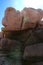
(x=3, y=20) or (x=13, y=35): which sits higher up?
(x=3, y=20)

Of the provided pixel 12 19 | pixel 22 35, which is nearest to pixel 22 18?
pixel 12 19

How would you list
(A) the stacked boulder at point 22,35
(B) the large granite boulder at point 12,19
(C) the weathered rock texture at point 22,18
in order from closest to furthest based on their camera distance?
1. (A) the stacked boulder at point 22,35
2. (C) the weathered rock texture at point 22,18
3. (B) the large granite boulder at point 12,19

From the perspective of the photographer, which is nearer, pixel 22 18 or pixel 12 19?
pixel 22 18

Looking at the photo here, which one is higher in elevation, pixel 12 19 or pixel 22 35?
pixel 12 19

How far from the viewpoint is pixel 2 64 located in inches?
118

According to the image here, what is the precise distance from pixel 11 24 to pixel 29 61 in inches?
42.5

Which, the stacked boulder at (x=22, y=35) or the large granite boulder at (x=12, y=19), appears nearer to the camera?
the stacked boulder at (x=22, y=35)

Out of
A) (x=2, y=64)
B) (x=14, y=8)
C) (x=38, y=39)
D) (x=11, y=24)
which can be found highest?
(x=14, y=8)

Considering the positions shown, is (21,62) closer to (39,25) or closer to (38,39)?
(38,39)

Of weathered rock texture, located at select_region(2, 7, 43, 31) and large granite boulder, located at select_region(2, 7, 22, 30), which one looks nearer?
weathered rock texture, located at select_region(2, 7, 43, 31)

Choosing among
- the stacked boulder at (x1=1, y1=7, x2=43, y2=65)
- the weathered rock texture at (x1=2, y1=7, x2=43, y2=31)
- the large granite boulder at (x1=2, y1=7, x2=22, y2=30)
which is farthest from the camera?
the large granite boulder at (x1=2, y1=7, x2=22, y2=30)

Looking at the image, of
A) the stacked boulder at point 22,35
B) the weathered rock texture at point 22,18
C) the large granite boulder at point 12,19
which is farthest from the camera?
the large granite boulder at point 12,19

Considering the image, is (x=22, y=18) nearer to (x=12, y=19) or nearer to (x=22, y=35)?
(x=12, y=19)

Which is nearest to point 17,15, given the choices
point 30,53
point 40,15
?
point 40,15
